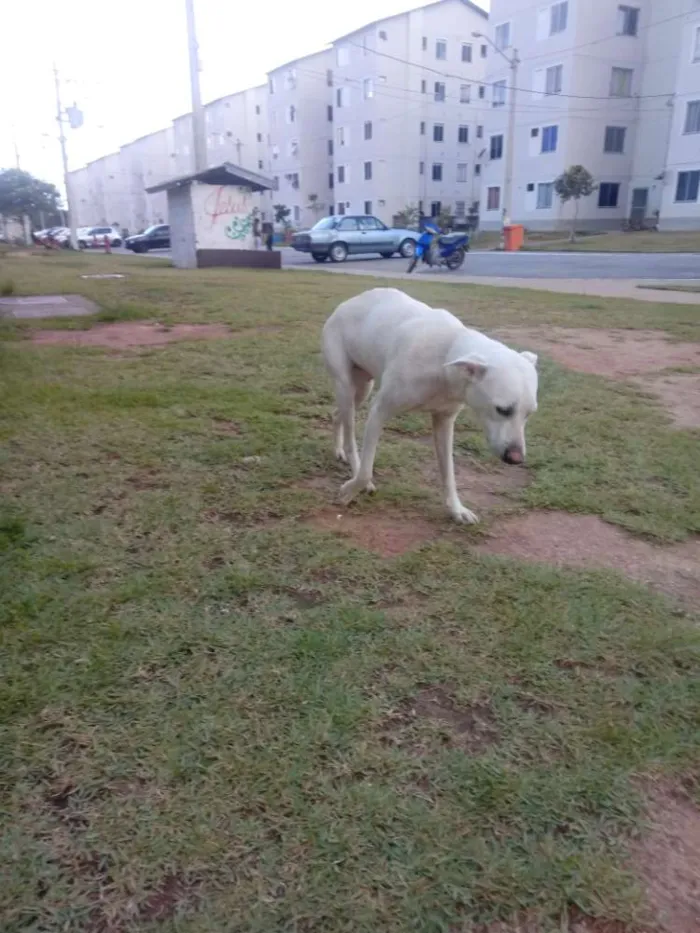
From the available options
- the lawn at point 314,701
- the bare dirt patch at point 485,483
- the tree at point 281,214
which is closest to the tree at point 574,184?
the tree at point 281,214

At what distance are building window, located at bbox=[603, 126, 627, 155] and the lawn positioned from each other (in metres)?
42.7

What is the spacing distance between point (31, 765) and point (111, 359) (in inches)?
211

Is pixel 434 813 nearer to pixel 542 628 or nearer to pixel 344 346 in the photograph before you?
pixel 542 628

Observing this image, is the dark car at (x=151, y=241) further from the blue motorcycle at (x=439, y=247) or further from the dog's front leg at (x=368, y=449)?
the dog's front leg at (x=368, y=449)

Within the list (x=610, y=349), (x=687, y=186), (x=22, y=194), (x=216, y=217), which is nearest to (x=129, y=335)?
(x=610, y=349)

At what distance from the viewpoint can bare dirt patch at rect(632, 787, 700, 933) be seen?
58.4 inches

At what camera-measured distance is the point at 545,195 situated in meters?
40.4

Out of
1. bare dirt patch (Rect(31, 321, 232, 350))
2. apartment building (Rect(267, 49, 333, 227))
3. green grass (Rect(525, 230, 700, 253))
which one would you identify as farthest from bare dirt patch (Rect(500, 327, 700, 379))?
apartment building (Rect(267, 49, 333, 227))

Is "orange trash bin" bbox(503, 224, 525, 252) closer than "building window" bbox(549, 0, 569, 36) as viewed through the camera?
Yes

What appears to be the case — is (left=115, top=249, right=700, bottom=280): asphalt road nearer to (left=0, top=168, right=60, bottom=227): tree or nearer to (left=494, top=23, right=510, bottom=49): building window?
(left=494, top=23, right=510, bottom=49): building window

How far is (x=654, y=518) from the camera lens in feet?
10.9

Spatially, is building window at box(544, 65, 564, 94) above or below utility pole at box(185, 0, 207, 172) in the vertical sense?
above

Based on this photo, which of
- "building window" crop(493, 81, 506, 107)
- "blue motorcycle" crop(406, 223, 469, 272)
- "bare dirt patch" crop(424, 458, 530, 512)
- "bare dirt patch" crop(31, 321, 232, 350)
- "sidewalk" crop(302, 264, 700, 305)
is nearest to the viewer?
"bare dirt patch" crop(424, 458, 530, 512)

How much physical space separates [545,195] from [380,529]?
4198 centimetres
